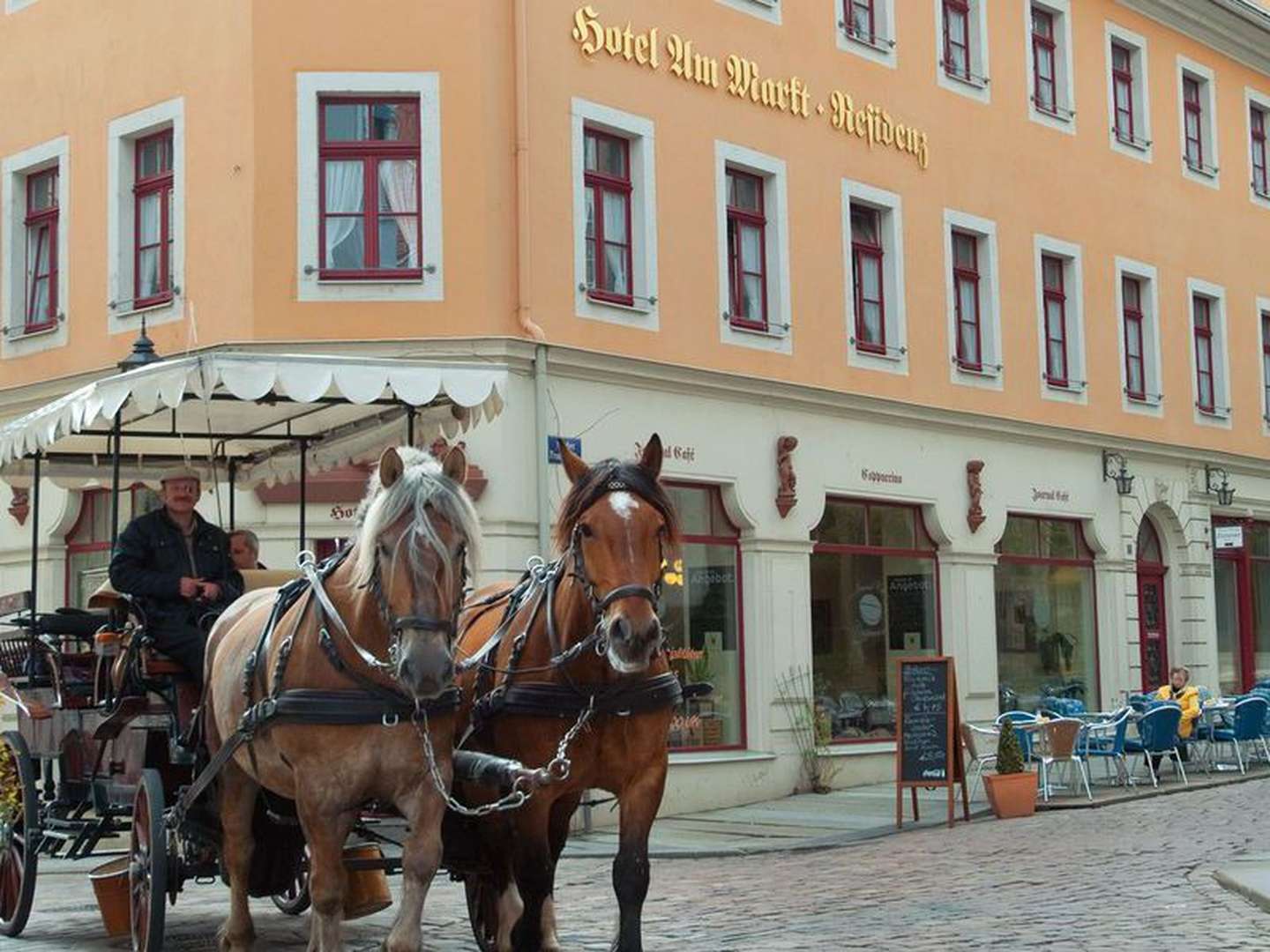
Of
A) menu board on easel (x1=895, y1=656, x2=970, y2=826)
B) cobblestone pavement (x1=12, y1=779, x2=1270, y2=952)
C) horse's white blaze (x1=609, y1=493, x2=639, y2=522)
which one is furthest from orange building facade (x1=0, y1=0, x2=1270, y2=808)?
horse's white blaze (x1=609, y1=493, x2=639, y2=522)

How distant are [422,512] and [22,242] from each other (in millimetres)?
14459

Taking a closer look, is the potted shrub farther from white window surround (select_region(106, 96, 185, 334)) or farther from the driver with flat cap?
the driver with flat cap

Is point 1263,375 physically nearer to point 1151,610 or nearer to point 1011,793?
point 1151,610

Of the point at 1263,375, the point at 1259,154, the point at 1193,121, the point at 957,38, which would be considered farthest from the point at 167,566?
the point at 1259,154

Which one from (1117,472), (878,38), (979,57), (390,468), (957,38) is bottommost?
(390,468)

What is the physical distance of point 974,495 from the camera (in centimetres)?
2333

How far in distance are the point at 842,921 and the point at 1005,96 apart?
643 inches

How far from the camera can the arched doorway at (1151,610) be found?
26797 mm

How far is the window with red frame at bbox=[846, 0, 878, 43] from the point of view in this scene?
2222cm

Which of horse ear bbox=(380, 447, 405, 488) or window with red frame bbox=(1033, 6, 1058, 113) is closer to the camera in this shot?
horse ear bbox=(380, 447, 405, 488)

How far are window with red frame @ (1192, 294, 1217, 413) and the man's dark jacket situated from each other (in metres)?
21.6

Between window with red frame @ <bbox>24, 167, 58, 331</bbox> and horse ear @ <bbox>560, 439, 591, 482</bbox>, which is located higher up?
window with red frame @ <bbox>24, 167, 58, 331</bbox>

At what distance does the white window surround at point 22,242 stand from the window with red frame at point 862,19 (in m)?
8.92

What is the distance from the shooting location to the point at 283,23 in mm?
17594
